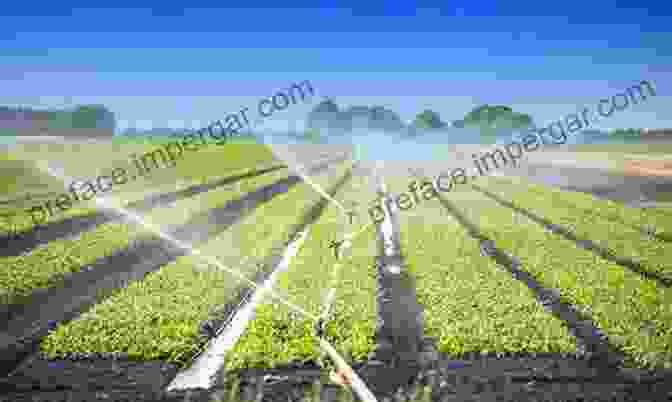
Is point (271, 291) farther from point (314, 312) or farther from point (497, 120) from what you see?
point (497, 120)

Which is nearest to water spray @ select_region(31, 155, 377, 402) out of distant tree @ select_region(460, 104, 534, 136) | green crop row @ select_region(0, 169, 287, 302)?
green crop row @ select_region(0, 169, 287, 302)

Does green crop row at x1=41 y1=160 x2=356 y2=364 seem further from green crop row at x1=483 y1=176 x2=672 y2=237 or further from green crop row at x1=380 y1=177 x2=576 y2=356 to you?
green crop row at x1=483 y1=176 x2=672 y2=237

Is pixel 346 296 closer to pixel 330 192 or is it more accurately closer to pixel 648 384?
pixel 648 384

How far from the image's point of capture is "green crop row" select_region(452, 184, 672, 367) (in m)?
8.43

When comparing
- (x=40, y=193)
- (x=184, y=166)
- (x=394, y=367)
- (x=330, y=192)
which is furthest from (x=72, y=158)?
(x=394, y=367)

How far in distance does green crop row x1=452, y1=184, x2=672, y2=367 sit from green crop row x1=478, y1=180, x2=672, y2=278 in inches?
54.6

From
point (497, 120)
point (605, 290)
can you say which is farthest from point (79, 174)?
point (497, 120)

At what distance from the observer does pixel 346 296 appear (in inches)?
422

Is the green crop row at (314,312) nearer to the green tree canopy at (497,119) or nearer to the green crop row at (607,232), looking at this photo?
the green crop row at (607,232)

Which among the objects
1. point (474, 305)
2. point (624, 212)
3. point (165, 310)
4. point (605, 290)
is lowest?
point (624, 212)

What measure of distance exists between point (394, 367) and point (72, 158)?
44.3 metres

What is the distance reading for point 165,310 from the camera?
9758 millimetres

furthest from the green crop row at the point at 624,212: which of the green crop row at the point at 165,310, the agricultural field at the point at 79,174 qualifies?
the agricultural field at the point at 79,174

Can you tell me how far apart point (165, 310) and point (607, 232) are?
57.4ft
